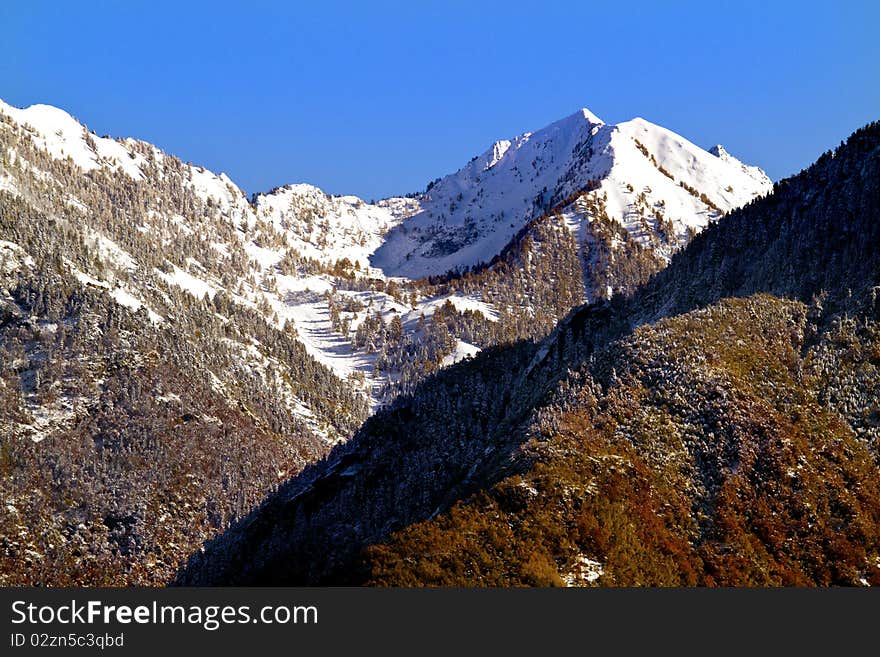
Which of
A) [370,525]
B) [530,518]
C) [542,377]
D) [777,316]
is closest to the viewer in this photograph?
[530,518]

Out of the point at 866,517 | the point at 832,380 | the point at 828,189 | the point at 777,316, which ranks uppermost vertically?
the point at 828,189

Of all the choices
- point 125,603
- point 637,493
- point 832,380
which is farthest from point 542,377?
point 125,603

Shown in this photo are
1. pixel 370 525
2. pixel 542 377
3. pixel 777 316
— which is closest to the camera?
pixel 777 316

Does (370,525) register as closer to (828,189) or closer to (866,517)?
(866,517)

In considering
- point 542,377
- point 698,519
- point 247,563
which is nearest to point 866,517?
point 698,519

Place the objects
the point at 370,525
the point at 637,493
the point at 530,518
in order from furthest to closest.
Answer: the point at 370,525 → the point at 637,493 → the point at 530,518

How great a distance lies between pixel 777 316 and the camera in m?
156

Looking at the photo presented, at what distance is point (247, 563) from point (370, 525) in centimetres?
4133

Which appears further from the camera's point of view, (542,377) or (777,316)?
(542,377)

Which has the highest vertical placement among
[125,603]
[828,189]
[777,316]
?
[828,189]

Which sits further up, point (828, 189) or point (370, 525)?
point (828, 189)

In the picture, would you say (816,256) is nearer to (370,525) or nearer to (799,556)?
(799,556)

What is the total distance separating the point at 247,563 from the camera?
196 metres

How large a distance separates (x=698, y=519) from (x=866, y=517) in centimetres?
2220
